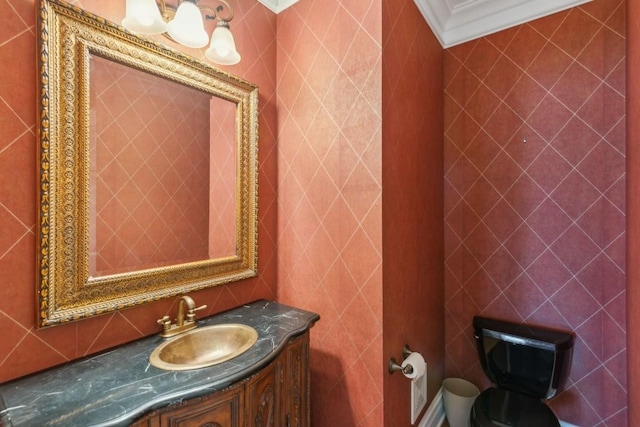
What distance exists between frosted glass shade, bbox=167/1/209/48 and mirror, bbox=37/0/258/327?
0.44 ft

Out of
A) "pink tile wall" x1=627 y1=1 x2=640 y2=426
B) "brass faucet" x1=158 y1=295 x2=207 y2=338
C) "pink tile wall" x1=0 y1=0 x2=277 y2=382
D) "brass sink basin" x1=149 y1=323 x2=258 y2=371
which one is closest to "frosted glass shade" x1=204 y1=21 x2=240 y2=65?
"pink tile wall" x1=0 y1=0 x2=277 y2=382

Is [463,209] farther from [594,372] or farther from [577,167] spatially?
[594,372]

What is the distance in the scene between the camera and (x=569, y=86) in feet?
5.31

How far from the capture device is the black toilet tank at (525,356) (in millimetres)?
1479

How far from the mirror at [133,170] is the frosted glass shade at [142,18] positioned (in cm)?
10

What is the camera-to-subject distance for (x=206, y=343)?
1181mm

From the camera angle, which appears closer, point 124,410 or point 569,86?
point 124,410

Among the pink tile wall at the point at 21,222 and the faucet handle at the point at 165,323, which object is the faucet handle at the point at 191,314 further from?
the pink tile wall at the point at 21,222

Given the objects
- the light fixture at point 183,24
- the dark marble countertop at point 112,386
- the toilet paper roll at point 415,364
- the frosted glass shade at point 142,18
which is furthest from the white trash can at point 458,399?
the frosted glass shade at point 142,18

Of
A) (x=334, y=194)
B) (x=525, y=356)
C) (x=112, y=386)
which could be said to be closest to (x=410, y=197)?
(x=334, y=194)

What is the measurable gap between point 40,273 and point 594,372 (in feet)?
8.44

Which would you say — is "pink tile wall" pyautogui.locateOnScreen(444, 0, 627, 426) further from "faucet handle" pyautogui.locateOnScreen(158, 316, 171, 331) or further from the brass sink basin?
"faucet handle" pyautogui.locateOnScreen(158, 316, 171, 331)

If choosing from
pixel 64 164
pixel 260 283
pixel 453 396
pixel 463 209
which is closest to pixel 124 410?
pixel 64 164

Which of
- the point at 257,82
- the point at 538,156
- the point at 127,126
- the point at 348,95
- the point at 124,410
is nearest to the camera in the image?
the point at 124,410
